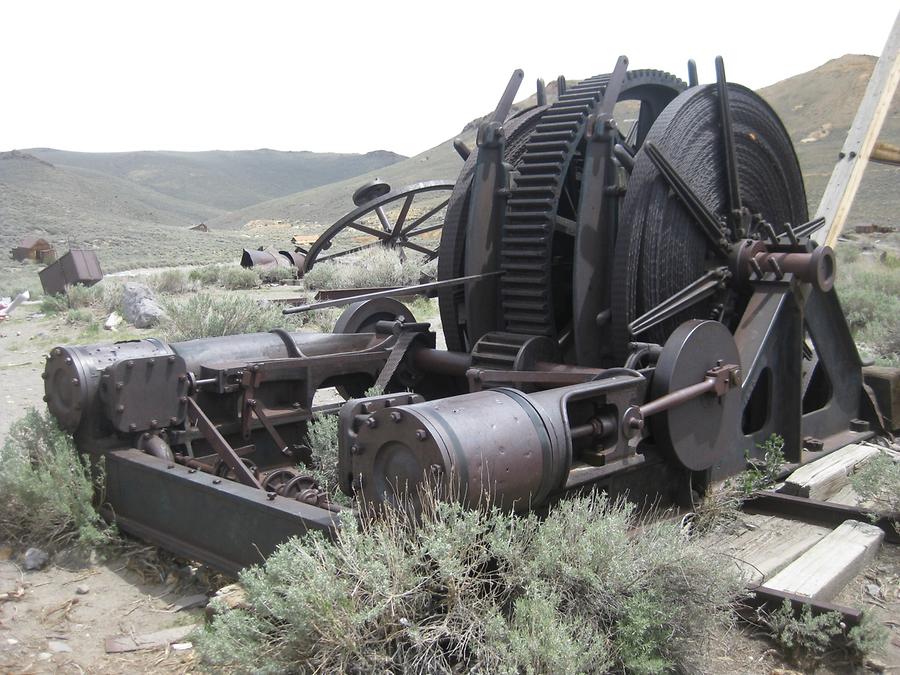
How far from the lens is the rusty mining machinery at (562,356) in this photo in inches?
150

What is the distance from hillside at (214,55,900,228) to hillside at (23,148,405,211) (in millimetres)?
26628

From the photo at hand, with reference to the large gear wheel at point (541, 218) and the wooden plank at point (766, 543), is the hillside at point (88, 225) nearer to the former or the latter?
the large gear wheel at point (541, 218)

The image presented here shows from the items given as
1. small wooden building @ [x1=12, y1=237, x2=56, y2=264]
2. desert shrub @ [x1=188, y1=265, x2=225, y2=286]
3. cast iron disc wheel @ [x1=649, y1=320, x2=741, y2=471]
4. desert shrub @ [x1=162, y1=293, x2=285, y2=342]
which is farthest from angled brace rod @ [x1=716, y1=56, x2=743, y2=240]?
small wooden building @ [x1=12, y1=237, x2=56, y2=264]

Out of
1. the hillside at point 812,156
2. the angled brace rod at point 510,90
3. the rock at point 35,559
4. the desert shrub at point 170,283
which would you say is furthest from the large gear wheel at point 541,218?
the hillside at point 812,156

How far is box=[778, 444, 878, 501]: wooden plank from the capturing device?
15.9 ft

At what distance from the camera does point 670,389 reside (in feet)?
13.4

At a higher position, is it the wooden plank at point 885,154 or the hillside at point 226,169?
the hillside at point 226,169

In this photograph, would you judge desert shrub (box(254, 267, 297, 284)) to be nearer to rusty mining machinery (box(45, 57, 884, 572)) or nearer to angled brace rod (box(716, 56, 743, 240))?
rusty mining machinery (box(45, 57, 884, 572))

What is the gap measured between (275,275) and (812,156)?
3965 centimetres

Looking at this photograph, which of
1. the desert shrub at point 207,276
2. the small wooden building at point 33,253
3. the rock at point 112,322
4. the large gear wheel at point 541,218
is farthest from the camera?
the small wooden building at point 33,253

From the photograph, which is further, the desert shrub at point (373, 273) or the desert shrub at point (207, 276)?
the desert shrub at point (207, 276)

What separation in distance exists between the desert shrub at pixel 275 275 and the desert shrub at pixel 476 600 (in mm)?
15237

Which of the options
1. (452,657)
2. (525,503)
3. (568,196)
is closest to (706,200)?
(568,196)

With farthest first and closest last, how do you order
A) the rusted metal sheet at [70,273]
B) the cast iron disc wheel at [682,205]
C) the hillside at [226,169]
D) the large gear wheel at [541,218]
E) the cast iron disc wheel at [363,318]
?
the hillside at [226,169]
the rusted metal sheet at [70,273]
the cast iron disc wheel at [363,318]
the large gear wheel at [541,218]
the cast iron disc wheel at [682,205]
